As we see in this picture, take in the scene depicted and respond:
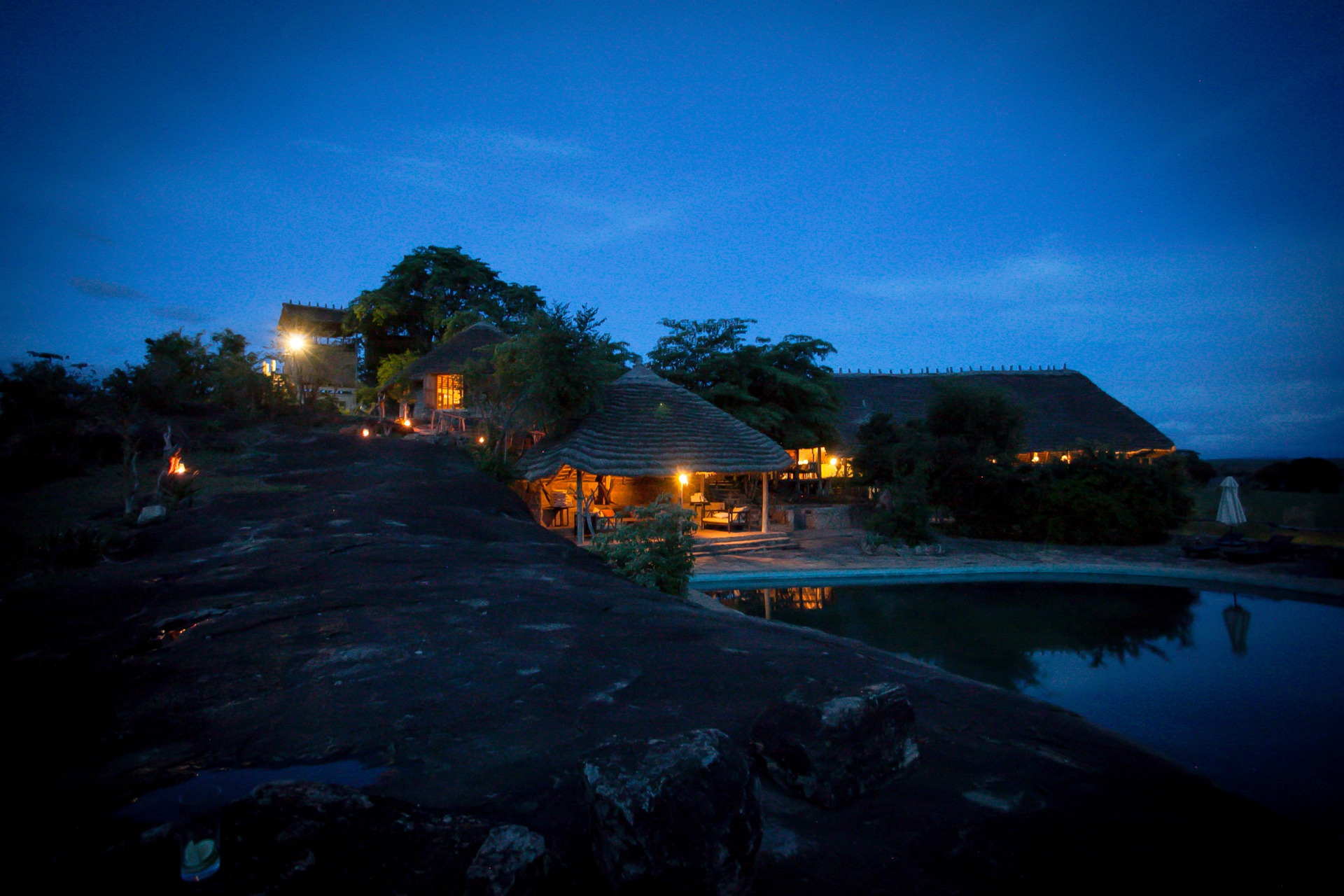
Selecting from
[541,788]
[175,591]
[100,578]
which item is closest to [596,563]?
[175,591]

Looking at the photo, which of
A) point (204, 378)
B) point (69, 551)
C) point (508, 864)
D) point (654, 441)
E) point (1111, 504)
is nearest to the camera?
point (508, 864)

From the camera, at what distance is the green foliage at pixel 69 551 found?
649 cm

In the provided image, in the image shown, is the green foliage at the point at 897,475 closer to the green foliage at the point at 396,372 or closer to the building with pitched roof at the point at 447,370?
the building with pitched roof at the point at 447,370

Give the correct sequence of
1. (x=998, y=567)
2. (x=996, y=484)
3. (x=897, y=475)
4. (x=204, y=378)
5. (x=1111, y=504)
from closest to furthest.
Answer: (x=998, y=567) < (x=1111, y=504) < (x=897, y=475) < (x=996, y=484) < (x=204, y=378)

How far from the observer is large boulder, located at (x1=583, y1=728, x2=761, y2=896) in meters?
1.67

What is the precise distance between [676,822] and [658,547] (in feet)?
22.4

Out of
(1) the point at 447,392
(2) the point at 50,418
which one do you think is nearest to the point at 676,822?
(2) the point at 50,418

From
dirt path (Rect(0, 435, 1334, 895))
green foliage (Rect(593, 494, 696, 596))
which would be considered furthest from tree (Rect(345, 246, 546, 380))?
dirt path (Rect(0, 435, 1334, 895))

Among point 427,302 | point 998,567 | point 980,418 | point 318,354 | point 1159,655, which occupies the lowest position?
point 1159,655

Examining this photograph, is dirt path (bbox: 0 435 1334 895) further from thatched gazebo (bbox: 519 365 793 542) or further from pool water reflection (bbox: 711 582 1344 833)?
thatched gazebo (bbox: 519 365 793 542)

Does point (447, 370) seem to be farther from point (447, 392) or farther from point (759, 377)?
point (759, 377)

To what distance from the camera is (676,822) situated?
1.69 meters

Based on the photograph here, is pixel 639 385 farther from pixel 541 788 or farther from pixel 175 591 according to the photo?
pixel 541 788

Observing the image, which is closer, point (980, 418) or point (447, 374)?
point (980, 418)
